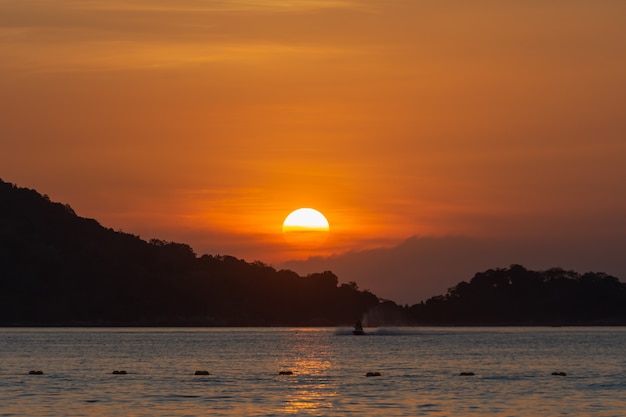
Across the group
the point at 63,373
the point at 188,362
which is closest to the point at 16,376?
the point at 63,373

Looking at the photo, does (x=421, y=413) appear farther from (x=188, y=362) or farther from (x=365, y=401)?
(x=188, y=362)

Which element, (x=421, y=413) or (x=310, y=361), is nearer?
(x=421, y=413)

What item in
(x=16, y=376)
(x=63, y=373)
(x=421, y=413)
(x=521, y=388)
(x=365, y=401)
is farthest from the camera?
(x=63, y=373)

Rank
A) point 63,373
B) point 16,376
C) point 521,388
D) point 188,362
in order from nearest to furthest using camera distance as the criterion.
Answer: point 521,388
point 16,376
point 63,373
point 188,362

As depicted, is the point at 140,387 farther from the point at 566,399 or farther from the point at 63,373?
the point at 566,399

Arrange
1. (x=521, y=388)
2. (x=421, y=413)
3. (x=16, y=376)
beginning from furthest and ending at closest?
(x=16, y=376) → (x=521, y=388) → (x=421, y=413)

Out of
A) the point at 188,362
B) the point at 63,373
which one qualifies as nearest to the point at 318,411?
the point at 63,373

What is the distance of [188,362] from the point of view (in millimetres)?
154875

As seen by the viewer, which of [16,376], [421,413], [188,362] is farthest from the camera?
[188,362]

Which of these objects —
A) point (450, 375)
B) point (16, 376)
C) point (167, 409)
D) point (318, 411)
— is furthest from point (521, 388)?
point (16, 376)

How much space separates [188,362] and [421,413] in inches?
3086

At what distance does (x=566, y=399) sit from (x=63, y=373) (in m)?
56.2

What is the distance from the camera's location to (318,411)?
81500 mm

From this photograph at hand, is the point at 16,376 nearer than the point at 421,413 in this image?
No
